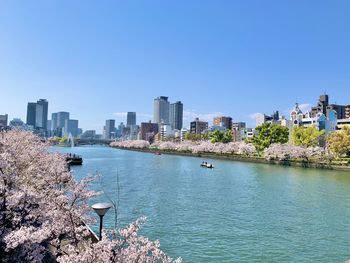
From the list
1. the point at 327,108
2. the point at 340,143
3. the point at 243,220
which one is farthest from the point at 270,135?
the point at 327,108

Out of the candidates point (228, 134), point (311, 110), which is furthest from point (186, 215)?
point (311, 110)

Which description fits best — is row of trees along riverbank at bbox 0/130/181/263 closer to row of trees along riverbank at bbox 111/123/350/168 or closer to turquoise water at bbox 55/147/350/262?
turquoise water at bbox 55/147/350/262

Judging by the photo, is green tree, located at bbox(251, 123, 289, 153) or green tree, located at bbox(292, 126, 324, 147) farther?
green tree, located at bbox(251, 123, 289, 153)

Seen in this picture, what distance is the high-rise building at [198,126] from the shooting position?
193m

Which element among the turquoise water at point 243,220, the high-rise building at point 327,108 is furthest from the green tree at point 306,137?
the high-rise building at point 327,108

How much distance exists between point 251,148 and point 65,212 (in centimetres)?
8394

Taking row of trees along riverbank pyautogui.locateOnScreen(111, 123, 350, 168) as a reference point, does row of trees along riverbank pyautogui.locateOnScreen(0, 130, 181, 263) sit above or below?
below

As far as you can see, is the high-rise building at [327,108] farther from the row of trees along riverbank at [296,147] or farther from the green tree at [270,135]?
the green tree at [270,135]

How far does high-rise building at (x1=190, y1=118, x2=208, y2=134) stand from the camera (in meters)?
193

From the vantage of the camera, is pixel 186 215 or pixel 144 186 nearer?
pixel 186 215

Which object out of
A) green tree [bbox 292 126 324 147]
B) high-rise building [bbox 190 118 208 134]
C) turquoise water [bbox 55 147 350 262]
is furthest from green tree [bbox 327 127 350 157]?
high-rise building [bbox 190 118 208 134]

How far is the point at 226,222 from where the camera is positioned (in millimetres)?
19766

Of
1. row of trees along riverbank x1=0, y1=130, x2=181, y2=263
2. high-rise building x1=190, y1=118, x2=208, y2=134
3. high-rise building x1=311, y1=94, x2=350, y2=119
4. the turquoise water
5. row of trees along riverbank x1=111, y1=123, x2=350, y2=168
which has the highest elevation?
high-rise building x1=311, y1=94, x2=350, y2=119

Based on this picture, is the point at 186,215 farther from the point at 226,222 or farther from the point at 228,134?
the point at 228,134
